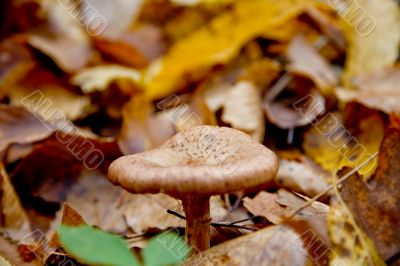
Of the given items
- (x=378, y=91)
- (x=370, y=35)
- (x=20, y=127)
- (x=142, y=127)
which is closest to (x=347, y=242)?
(x=142, y=127)

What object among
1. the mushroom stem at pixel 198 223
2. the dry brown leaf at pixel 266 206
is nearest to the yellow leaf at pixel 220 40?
the dry brown leaf at pixel 266 206

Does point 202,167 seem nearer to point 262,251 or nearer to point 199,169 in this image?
point 199,169

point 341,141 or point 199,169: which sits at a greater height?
point 199,169

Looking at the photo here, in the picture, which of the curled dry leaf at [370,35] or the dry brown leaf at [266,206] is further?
the curled dry leaf at [370,35]

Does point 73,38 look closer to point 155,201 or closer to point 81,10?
point 81,10

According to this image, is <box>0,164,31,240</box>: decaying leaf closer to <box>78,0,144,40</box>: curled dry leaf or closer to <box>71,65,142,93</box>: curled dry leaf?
<box>71,65,142,93</box>: curled dry leaf

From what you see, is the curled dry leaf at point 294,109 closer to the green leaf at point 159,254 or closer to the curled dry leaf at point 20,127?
the curled dry leaf at point 20,127
